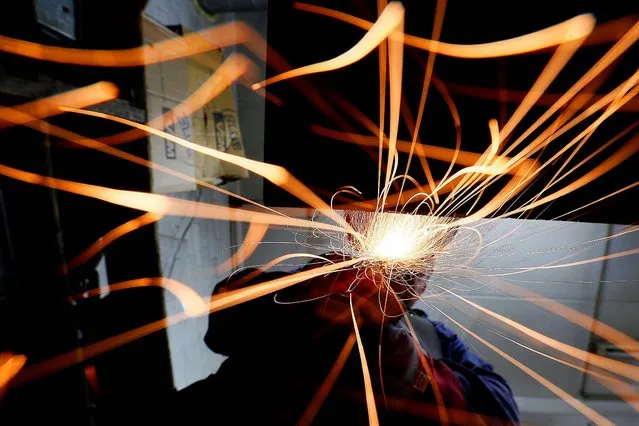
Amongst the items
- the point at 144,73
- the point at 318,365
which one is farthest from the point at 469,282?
the point at 144,73

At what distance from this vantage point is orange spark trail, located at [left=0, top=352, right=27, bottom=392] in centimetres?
56

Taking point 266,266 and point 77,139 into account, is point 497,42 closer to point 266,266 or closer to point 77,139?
point 266,266

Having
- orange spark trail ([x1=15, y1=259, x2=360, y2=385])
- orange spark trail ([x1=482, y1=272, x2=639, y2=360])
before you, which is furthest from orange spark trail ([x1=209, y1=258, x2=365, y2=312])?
orange spark trail ([x1=482, y1=272, x2=639, y2=360])

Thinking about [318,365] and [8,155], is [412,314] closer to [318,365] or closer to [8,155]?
[318,365]

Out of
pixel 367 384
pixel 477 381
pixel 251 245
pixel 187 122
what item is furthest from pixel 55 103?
→ pixel 477 381

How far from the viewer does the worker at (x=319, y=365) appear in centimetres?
65

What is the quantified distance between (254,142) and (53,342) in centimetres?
80

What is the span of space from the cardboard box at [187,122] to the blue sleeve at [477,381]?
0.79 meters

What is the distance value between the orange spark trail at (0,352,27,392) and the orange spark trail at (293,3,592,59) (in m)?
0.78

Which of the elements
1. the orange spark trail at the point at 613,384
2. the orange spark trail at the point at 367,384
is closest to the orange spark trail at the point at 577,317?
the orange spark trail at the point at 613,384

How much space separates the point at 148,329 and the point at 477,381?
0.82 metres

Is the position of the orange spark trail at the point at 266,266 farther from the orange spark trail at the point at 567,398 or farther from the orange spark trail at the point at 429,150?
the orange spark trail at the point at 567,398

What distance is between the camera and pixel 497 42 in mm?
430

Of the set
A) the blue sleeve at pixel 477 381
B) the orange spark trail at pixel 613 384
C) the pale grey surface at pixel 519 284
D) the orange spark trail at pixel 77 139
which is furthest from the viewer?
the orange spark trail at pixel 613 384
